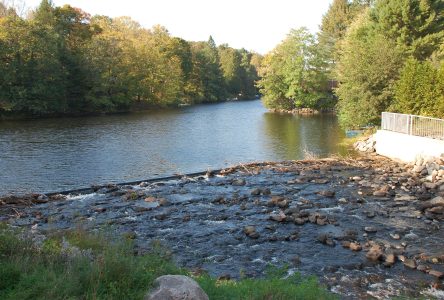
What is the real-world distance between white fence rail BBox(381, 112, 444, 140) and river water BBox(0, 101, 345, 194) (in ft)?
14.3

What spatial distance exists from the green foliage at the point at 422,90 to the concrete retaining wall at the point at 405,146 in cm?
279

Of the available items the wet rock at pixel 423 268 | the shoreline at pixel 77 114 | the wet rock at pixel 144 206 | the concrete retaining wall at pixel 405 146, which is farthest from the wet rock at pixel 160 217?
the shoreline at pixel 77 114

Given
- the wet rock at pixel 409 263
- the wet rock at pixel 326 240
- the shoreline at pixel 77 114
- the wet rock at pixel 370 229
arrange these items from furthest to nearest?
the shoreline at pixel 77 114, the wet rock at pixel 370 229, the wet rock at pixel 326 240, the wet rock at pixel 409 263

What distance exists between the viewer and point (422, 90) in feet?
82.3

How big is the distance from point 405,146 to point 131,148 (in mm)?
17237

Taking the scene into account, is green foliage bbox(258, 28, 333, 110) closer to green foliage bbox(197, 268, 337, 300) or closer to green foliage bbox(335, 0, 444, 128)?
green foliage bbox(335, 0, 444, 128)

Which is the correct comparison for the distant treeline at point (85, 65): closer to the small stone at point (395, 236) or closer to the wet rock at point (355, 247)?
the wet rock at point (355, 247)

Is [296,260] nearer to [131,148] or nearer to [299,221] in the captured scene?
[299,221]

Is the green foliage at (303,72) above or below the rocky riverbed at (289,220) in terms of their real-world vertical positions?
above

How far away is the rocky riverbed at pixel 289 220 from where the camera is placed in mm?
9984

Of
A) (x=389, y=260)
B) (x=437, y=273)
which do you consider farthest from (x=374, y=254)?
(x=437, y=273)

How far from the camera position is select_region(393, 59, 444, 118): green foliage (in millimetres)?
24422

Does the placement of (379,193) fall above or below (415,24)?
below

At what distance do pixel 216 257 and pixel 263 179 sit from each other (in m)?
9.33
